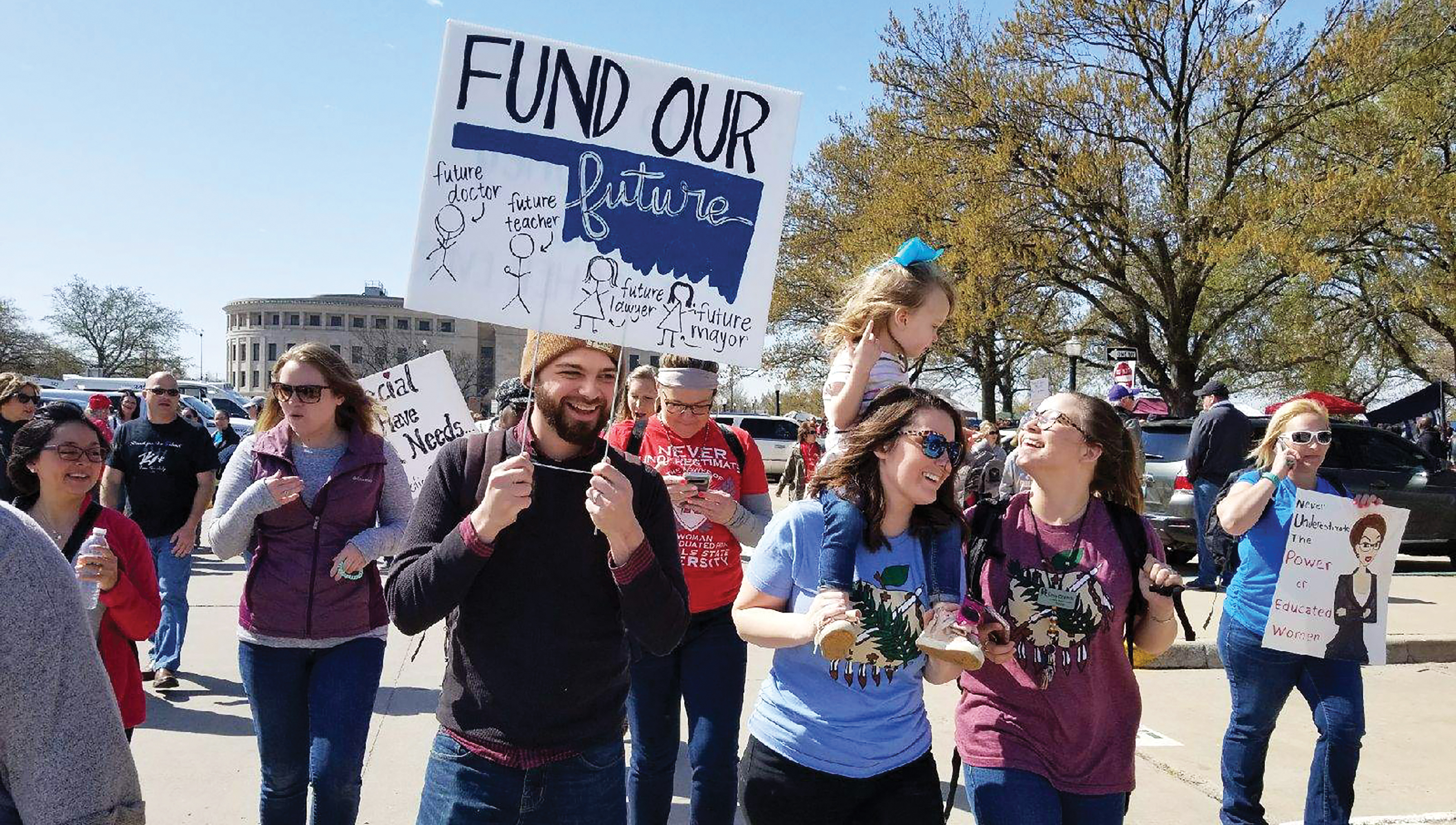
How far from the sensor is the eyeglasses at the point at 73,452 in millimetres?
3266

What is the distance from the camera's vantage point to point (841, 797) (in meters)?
2.47

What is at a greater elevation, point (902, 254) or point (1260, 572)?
point (902, 254)

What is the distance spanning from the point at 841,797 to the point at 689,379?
1784 mm

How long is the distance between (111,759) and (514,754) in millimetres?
850

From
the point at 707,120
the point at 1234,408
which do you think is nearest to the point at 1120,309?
the point at 1234,408

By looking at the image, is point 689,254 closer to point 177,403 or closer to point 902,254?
point 902,254

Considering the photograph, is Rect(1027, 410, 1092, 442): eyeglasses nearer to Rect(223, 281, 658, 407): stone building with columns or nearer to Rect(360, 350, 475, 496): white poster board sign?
Rect(360, 350, 475, 496): white poster board sign

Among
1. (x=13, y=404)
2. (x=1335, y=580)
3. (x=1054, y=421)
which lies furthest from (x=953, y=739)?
(x=13, y=404)

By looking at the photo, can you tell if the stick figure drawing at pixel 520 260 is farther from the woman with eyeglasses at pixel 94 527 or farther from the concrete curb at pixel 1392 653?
the concrete curb at pixel 1392 653

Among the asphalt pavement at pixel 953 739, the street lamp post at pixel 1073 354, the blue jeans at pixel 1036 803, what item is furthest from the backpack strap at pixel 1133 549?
the street lamp post at pixel 1073 354

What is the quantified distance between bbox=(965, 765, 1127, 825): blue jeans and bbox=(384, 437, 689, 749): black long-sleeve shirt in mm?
965

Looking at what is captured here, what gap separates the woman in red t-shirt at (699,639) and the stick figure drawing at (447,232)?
1143 millimetres

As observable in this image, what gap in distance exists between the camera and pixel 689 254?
2.80m

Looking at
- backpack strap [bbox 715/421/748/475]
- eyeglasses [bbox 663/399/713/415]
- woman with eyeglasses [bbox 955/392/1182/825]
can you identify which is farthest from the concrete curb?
woman with eyeglasses [bbox 955/392/1182/825]
